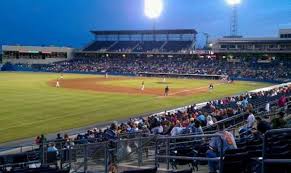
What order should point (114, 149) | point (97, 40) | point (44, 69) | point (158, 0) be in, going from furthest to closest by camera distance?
point (97, 40) < point (44, 69) < point (158, 0) < point (114, 149)

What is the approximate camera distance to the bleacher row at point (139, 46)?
105125mm

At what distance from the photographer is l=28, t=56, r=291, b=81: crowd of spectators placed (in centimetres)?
8081

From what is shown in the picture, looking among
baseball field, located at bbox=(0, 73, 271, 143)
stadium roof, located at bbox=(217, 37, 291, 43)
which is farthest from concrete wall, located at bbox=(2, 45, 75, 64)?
baseball field, located at bbox=(0, 73, 271, 143)

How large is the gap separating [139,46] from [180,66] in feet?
69.8

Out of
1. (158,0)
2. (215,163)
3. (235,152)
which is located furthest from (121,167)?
(158,0)

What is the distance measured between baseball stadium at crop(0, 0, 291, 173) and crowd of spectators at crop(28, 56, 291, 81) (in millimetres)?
226

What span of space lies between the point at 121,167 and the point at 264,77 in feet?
224

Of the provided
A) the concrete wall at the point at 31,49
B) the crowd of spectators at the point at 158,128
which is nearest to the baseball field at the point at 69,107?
the crowd of spectators at the point at 158,128

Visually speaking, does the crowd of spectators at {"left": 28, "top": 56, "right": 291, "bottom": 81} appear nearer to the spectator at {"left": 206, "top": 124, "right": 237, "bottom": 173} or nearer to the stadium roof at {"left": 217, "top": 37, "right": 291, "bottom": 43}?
the stadium roof at {"left": 217, "top": 37, "right": 291, "bottom": 43}

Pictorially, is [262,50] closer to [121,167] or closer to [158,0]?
[158,0]

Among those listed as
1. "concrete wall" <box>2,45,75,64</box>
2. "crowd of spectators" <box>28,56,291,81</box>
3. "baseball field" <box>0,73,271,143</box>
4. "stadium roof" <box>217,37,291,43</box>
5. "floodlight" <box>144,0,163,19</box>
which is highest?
"floodlight" <box>144,0,163,19</box>

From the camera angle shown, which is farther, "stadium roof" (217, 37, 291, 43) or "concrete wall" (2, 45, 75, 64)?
"concrete wall" (2, 45, 75, 64)

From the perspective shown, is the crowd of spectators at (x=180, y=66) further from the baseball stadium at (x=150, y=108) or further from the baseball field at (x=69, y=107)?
the baseball field at (x=69, y=107)

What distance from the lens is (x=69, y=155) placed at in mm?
11641
